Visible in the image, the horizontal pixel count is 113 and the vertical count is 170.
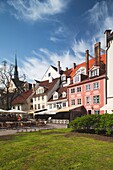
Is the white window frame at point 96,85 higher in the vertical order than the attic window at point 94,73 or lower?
lower

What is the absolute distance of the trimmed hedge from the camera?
15.1 meters

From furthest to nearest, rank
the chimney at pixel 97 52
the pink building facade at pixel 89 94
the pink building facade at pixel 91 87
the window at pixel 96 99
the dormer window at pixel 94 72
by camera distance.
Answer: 1. the chimney at pixel 97 52
2. the dormer window at pixel 94 72
3. the window at pixel 96 99
4. the pink building facade at pixel 91 87
5. the pink building facade at pixel 89 94

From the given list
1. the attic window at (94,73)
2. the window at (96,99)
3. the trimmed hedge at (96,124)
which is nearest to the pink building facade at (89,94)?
the window at (96,99)

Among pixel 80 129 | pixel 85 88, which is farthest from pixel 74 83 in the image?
pixel 80 129

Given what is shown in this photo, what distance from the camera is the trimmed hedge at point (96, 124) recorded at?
15.1 m

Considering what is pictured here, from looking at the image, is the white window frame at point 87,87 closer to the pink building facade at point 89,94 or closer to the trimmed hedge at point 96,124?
the pink building facade at point 89,94

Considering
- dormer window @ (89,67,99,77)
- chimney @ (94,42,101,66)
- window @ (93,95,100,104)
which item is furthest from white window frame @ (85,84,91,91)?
chimney @ (94,42,101,66)

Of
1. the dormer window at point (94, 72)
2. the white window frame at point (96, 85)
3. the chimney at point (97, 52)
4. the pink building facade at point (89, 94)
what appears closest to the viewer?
the pink building facade at point (89, 94)

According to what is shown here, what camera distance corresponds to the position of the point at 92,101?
3847 centimetres

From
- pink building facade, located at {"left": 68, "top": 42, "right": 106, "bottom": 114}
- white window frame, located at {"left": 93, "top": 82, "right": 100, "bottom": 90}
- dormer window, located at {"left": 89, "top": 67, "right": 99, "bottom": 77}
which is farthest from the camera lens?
dormer window, located at {"left": 89, "top": 67, "right": 99, "bottom": 77}

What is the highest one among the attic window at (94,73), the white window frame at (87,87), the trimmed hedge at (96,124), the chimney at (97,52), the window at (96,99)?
the chimney at (97,52)

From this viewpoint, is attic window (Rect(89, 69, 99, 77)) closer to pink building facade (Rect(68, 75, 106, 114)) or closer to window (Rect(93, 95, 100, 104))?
pink building facade (Rect(68, 75, 106, 114))

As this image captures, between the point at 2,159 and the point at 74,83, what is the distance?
35825mm

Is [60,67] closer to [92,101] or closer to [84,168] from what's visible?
[92,101]
